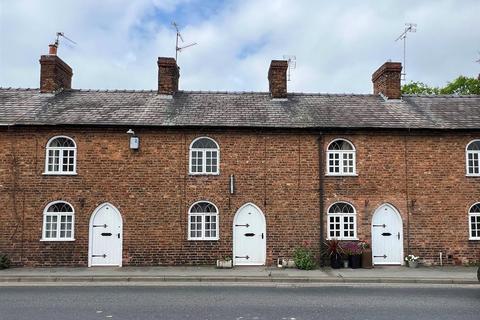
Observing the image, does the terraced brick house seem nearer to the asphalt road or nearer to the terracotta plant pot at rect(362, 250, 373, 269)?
→ the terracotta plant pot at rect(362, 250, 373, 269)

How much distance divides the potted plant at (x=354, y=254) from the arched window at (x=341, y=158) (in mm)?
2719

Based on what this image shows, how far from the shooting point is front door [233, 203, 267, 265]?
651 inches

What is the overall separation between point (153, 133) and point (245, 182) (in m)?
3.89

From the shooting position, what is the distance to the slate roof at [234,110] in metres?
17.0

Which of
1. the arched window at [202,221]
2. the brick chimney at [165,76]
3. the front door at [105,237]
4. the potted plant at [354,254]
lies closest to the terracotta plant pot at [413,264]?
the potted plant at [354,254]

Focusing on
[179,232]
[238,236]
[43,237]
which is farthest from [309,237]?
[43,237]

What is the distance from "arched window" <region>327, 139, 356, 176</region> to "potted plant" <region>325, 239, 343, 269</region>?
8.73 feet

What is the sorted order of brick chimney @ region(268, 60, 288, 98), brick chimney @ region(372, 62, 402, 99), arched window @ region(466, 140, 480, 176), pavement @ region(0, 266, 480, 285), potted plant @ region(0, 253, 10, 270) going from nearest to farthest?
pavement @ region(0, 266, 480, 285) < potted plant @ region(0, 253, 10, 270) < arched window @ region(466, 140, 480, 176) < brick chimney @ region(268, 60, 288, 98) < brick chimney @ region(372, 62, 402, 99)

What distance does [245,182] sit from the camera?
16.8 meters

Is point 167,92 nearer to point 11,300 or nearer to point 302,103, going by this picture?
point 302,103

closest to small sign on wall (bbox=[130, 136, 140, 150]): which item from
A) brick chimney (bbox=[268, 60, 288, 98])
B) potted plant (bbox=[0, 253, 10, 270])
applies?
potted plant (bbox=[0, 253, 10, 270])

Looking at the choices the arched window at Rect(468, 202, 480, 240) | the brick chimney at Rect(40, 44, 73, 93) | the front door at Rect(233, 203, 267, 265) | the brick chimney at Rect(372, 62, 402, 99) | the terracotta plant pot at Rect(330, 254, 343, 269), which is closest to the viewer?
the terracotta plant pot at Rect(330, 254, 343, 269)

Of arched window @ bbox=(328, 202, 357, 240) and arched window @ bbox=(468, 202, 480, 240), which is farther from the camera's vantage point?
arched window @ bbox=(468, 202, 480, 240)

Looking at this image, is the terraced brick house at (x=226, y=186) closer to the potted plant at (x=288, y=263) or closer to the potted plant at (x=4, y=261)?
the potted plant at (x=4, y=261)
